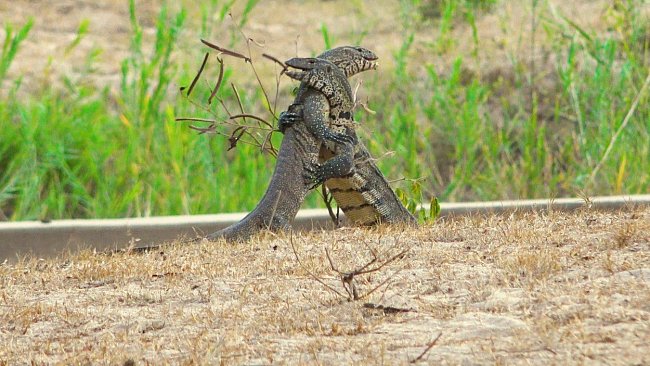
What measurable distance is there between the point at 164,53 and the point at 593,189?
3.37 metres

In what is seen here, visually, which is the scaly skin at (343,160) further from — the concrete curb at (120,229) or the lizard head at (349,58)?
the concrete curb at (120,229)

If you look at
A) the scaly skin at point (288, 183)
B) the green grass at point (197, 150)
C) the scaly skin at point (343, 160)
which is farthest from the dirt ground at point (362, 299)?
the green grass at point (197, 150)

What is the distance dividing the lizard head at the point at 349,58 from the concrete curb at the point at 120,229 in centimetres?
92

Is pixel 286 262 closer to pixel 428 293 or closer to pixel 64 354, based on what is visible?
pixel 428 293

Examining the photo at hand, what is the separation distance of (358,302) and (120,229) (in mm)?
2370

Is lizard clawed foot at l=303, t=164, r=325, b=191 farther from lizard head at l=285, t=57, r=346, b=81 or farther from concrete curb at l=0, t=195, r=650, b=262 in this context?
concrete curb at l=0, t=195, r=650, b=262

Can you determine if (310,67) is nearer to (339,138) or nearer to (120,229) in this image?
(339,138)

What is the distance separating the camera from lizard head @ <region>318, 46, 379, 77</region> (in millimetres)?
5477

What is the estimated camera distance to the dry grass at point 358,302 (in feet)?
10.6

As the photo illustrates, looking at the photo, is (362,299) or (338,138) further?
(338,138)

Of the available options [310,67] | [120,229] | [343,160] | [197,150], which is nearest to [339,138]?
[343,160]

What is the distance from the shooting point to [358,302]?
3768 mm

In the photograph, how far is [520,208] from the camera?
6016mm

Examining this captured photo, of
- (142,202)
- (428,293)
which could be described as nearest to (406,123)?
(142,202)
